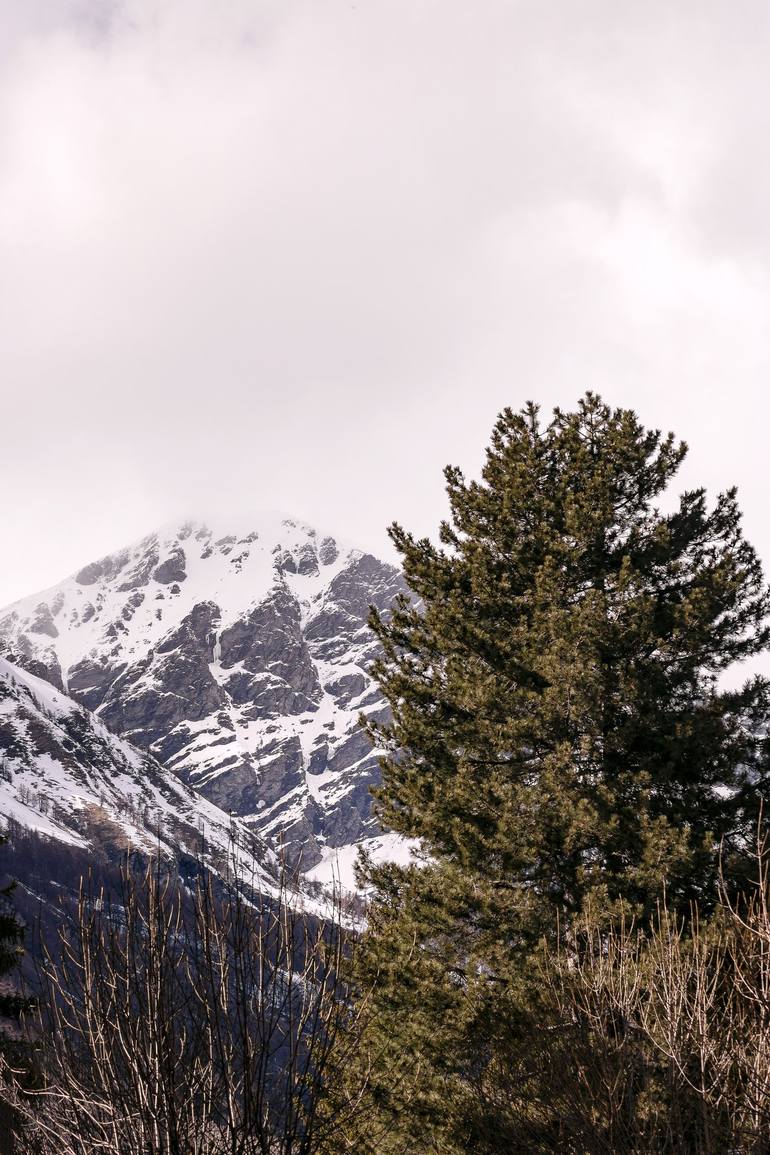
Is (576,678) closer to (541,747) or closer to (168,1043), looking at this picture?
(541,747)

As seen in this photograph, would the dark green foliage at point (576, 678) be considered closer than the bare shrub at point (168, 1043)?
No

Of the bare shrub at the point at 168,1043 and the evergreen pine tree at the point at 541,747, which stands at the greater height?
the evergreen pine tree at the point at 541,747

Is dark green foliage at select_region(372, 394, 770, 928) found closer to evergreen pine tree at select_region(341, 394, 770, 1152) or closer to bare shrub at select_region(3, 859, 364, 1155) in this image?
evergreen pine tree at select_region(341, 394, 770, 1152)

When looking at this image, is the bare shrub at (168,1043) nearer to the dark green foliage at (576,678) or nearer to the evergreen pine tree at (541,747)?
the evergreen pine tree at (541,747)

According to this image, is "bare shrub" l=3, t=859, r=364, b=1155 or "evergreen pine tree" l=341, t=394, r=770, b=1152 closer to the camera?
"bare shrub" l=3, t=859, r=364, b=1155

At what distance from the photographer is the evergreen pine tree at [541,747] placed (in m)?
9.32

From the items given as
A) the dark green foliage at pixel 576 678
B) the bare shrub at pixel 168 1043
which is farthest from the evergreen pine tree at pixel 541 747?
the bare shrub at pixel 168 1043

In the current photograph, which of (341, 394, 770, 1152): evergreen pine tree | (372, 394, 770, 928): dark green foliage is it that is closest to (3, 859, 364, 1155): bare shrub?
(341, 394, 770, 1152): evergreen pine tree

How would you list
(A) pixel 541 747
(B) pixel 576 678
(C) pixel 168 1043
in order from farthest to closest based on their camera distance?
1. (A) pixel 541 747
2. (B) pixel 576 678
3. (C) pixel 168 1043

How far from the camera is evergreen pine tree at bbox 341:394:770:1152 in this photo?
9.32m

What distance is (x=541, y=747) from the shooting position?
10.9m

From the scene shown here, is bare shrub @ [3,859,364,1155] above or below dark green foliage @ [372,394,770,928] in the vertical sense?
below

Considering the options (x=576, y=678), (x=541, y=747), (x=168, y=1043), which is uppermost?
(x=576, y=678)

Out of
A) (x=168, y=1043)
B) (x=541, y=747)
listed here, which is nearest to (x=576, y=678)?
(x=541, y=747)
